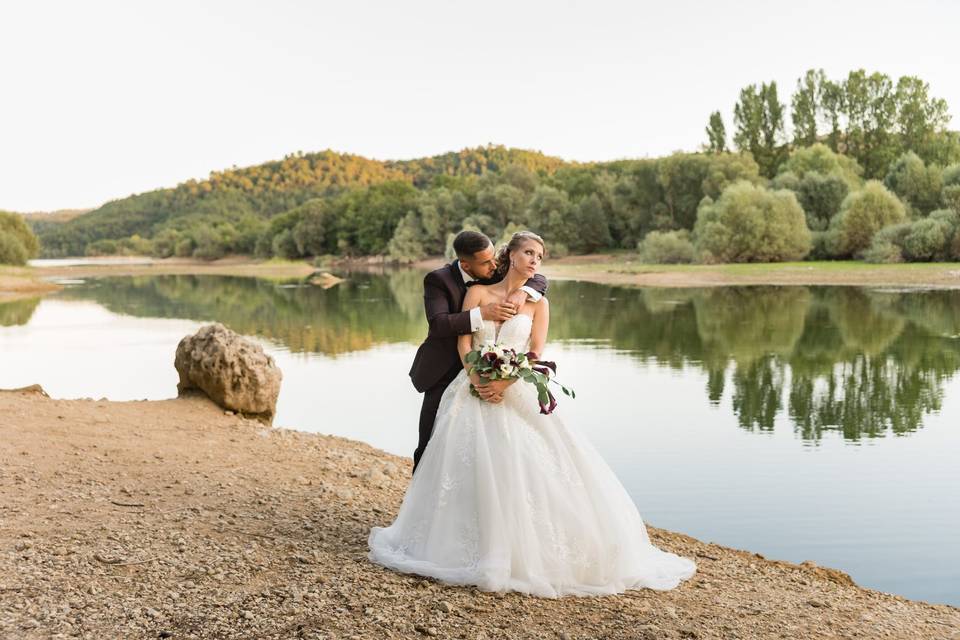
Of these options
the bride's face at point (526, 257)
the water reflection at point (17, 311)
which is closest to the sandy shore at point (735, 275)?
the water reflection at point (17, 311)

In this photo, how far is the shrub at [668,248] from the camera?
7044cm

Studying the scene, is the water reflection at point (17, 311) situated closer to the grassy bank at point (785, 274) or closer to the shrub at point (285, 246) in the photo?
the grassy bank at point (785, 274)

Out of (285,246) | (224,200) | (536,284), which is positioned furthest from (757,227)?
(224,200)

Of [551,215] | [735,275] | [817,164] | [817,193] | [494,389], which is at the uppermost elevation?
[817,164]

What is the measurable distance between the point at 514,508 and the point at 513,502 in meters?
0.04

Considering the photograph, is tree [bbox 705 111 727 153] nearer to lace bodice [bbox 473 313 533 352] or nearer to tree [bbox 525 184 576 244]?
tree [bbox 525 184 576 244]

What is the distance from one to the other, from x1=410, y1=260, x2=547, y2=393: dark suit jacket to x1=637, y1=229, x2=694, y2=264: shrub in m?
65.5

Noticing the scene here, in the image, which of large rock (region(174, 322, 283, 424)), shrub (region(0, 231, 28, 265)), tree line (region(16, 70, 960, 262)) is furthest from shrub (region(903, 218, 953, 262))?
shrub (region(0, 231, 28, 265))

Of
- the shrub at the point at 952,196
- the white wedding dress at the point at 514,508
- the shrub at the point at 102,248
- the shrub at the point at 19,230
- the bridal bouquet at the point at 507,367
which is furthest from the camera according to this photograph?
the shrub at the point at 102,248

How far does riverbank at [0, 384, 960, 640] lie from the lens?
475 centimetres

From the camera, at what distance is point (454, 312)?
19.6 ft

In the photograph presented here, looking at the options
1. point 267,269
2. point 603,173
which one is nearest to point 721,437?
point 603,173

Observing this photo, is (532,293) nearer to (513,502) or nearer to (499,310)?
(499,310)

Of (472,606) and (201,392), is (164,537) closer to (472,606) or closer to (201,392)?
(472,606)
